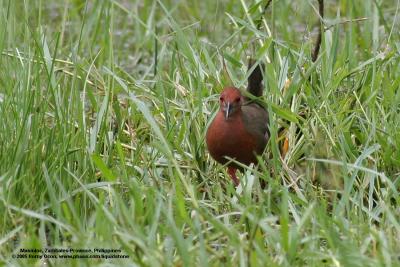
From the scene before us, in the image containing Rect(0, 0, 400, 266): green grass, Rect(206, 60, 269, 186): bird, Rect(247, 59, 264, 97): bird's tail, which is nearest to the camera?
Rect(0, 0, 400, 266): green grass

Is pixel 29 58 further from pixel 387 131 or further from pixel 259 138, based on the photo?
pixel 387 131

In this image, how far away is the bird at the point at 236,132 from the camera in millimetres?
4289

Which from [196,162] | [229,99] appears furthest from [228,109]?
[196,162]

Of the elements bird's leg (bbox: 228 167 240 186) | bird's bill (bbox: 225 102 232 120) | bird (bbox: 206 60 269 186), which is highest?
bird's bill (bbox: 225 102 232 120)

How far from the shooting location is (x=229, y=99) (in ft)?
14.1

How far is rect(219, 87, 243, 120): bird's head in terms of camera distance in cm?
430

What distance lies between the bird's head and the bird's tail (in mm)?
232

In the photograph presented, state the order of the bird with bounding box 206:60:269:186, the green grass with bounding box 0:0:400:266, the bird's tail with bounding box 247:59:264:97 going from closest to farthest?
the green grass with bounding box 0:0:400:266 < the bird with bounding box 206:60:269:186 < the bird's tail with bounding box 247:59:264:97

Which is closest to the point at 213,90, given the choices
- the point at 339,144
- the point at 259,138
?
the point at 259,138

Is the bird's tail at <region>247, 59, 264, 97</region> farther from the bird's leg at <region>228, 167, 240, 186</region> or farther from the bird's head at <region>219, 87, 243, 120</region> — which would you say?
the bird's leg at <region>228, 167, 240, 186</region>

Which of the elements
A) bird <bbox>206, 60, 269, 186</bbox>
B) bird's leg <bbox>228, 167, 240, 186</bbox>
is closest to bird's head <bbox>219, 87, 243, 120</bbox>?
bird <bbox>206, 60, 269, 186</bbox>

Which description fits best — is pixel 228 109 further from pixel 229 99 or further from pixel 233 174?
pixel 233 174

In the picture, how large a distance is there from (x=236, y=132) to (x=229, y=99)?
0.15 metres

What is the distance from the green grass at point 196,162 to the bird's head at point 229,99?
10cm
